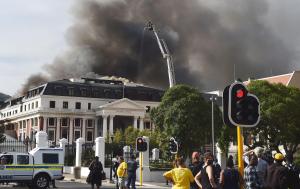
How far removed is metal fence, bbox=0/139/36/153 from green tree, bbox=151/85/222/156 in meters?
12.0

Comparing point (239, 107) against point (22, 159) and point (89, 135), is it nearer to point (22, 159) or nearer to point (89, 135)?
point (22, 159)

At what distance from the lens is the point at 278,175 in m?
10.4

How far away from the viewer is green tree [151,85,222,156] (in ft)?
154

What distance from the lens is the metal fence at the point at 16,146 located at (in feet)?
141

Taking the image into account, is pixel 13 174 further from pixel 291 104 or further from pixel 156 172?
pixel 291 104

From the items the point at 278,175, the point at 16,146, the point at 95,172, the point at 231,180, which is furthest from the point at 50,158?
the point at 16,146

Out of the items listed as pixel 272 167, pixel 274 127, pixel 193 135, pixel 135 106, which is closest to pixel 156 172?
pixel 193 135

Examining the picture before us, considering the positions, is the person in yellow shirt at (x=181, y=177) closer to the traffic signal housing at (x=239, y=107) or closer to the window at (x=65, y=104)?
the traffic signal housing at (x=239, y=107)

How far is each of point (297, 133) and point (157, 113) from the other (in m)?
13.3

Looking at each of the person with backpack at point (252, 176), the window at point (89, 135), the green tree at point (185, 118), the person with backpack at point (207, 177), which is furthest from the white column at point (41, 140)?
the window at point (89, 135)

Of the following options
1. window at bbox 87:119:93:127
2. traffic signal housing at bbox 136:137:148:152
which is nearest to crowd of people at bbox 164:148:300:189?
traffic signal housing at bbox 136:137:148:152

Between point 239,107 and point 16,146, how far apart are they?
125 ft

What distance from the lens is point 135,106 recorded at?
368 ft

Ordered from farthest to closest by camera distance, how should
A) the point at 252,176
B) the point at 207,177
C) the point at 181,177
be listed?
1. the point at 252,176
2. the point at 207,177
3. the point at 181,177
